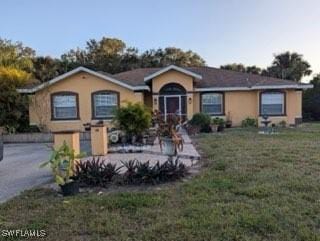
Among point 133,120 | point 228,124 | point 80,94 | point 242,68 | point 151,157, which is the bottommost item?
point 151,157

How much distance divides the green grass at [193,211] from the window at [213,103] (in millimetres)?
18122

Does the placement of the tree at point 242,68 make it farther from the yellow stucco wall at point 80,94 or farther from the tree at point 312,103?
the yellow stucco wall at point 80,94

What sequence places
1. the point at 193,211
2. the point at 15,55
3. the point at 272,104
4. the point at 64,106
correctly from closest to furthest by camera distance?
the point at 193,211 < the point at 64,106 < the point at 272,104 < the point at 15,55

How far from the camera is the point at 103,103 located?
85.7 feet

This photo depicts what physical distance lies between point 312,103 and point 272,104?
7.94m

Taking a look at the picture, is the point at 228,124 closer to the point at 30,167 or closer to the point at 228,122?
the point at 228,122

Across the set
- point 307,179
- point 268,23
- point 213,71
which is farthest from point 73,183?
point 213,71

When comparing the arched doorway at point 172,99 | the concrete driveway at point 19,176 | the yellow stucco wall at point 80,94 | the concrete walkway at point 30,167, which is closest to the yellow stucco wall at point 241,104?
the arched doorway at point 172,99

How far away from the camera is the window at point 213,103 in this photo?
27.3 m

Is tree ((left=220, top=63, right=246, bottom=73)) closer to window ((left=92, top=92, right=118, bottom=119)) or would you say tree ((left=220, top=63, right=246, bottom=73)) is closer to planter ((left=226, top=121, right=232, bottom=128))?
planter ((left=226, top=121, right=232, bottom=128))

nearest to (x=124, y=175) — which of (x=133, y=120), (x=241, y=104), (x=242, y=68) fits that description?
(x=133, y=120)

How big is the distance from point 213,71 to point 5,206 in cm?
2549

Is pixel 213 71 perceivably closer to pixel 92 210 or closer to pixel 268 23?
pixel 268 23

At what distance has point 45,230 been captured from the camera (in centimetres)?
549
